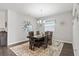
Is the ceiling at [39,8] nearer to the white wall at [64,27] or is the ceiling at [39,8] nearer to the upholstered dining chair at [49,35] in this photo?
the white wall at [64,27]

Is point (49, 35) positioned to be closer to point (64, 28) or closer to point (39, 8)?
point (64, 28)

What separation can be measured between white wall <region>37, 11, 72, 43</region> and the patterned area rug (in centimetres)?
13

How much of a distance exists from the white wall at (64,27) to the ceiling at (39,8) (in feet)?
0.28

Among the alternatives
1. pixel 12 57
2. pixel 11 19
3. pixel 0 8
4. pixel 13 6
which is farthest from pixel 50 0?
pixel 12 57

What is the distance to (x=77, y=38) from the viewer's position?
1743 millimetres

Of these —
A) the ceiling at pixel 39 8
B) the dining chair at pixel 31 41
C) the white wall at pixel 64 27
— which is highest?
the ceiling at pixel 39 8

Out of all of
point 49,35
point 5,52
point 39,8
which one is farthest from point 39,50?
point 39,8

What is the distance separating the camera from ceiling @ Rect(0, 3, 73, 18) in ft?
5.77

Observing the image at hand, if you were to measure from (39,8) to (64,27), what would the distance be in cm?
59

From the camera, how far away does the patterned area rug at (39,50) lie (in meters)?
1.81

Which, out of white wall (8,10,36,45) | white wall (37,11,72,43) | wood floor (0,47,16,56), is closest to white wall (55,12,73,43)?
white wall (37,11,72,43)

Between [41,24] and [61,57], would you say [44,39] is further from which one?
[61,57]

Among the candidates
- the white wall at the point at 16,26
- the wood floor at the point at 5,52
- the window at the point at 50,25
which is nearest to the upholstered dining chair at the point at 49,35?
the window at the point at 50,25

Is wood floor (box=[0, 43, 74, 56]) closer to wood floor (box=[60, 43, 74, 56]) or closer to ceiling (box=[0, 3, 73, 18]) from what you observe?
wood floor (box=[60, 43, 74, 56])
